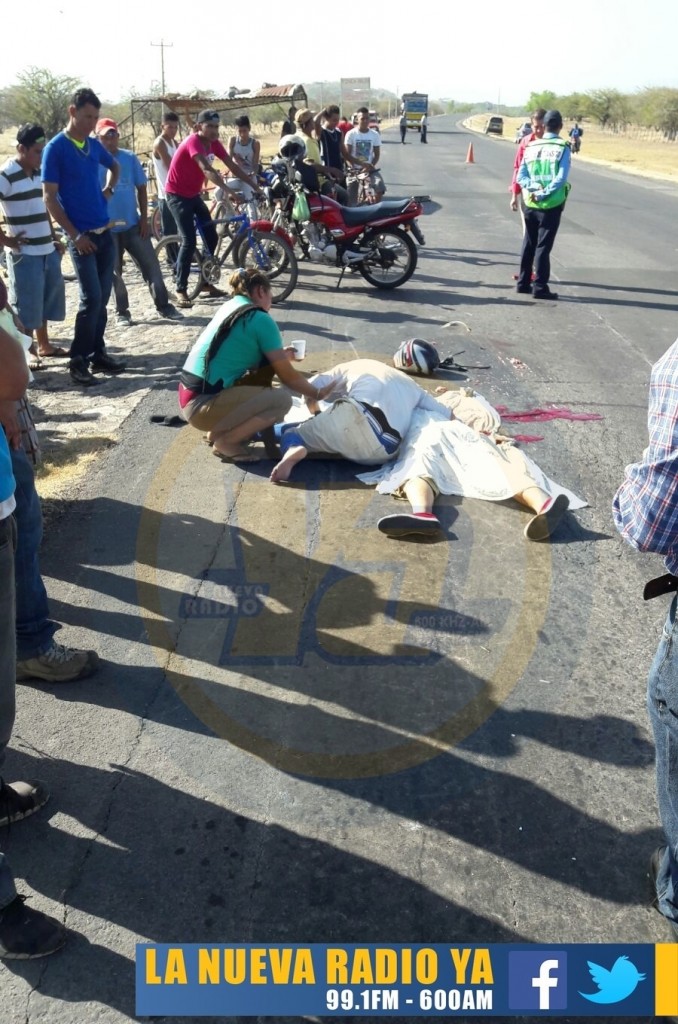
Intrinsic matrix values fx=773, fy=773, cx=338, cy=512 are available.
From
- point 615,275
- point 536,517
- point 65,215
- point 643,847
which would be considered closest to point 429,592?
point 536,517

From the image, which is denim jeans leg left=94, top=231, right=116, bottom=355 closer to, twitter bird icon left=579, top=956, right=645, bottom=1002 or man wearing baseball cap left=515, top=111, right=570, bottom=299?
man wearing baseball cap left=515, top=111, right=570, bottom=299

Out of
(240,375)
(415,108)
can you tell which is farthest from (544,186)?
(415,108)

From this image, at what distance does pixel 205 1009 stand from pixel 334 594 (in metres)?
2.02

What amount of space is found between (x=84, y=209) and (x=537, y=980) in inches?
240

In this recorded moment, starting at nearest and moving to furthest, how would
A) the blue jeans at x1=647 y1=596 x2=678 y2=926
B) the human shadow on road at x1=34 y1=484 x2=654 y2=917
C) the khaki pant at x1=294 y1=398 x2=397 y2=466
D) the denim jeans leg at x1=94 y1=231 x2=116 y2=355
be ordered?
1. the blue jeans at x1=647 y1=596 x2=678 y2=926
2. the human shadow on road at x1=34 y1=484 x2=654 y2=917
3. the khaki pant at x1=294 y1=398 x2=397 y2=466
4. the denim jeans leg at x1=94 y1=231 x2=116 y2=355

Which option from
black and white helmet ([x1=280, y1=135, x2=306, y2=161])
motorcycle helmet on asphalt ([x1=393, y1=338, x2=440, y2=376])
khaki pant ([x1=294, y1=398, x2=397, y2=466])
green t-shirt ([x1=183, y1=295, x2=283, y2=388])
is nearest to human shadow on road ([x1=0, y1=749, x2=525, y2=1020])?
khaki pant ([x1=294, y1=398, x2=397, y2=466])

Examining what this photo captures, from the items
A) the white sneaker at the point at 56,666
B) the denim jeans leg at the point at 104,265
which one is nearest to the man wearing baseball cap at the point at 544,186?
the denim jeans leg at the point at 104,265

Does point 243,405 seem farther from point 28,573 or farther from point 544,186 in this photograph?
point 544,186

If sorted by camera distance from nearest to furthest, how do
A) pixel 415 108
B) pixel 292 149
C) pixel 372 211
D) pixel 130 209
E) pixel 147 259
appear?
pixel 130 209 → pixel 147 259 → pixel 372 211 → pixel 292 149 → pixel 415 108

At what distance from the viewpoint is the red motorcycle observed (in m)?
9.28

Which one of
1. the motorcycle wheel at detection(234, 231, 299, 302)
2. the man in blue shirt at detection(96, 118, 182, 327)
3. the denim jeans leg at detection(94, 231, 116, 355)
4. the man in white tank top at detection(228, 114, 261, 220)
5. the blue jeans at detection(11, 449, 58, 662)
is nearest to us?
the blue jeans at detection(11, 449, 58, 662)

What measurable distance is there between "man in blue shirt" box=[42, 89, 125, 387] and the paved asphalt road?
1361 millimetres

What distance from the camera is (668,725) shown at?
2.05 metres

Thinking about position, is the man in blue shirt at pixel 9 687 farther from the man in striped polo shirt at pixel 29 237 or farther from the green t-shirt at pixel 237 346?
the man in striped polo shirt at pixel 29 237
